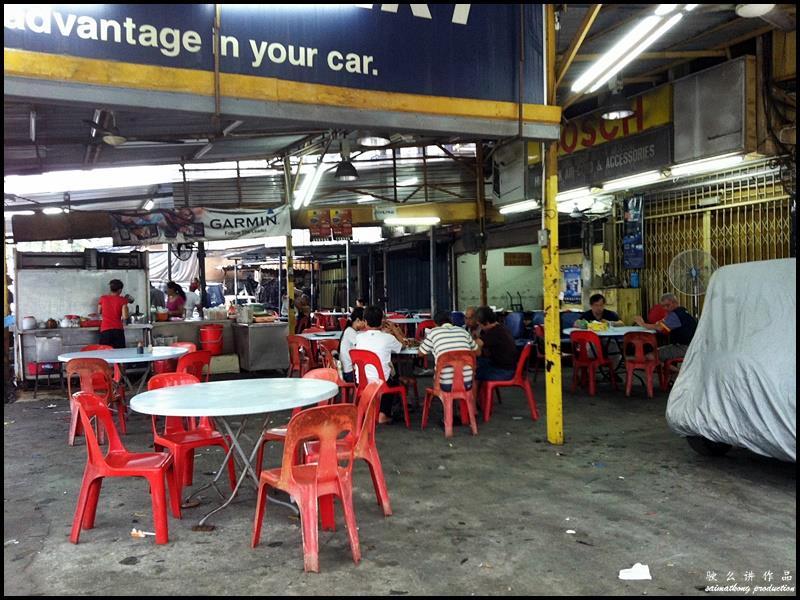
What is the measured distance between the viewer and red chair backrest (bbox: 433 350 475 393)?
6762mm

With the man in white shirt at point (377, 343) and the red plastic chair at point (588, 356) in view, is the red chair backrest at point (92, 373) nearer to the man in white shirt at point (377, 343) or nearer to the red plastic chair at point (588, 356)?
the man in white shirt at point (377, 343)

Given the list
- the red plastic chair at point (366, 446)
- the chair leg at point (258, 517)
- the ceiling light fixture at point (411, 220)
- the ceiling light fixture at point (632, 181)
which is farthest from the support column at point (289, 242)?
the chair leg at point (258, 517)

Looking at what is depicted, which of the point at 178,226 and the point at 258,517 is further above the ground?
the point at 178,226

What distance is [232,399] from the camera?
4.19 metres

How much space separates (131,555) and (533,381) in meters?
7.73

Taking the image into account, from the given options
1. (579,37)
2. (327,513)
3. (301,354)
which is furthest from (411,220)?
(327,513)

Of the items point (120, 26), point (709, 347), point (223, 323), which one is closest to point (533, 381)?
point (709, 347)

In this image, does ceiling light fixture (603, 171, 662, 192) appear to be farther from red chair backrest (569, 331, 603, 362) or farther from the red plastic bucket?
the red plastic bucket

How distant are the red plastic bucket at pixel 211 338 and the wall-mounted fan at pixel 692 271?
8.23 meters

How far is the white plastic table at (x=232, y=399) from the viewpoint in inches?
150

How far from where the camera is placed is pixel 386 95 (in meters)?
5.41

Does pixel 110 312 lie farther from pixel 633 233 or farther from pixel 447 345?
pixel 633 233

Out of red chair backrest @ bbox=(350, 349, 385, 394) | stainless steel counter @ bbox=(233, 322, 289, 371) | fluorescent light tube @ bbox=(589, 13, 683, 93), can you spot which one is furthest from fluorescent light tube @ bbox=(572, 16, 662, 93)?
stainless steel counter @ bbox=(233, 322, 289, 371)

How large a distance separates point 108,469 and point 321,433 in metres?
1.46
